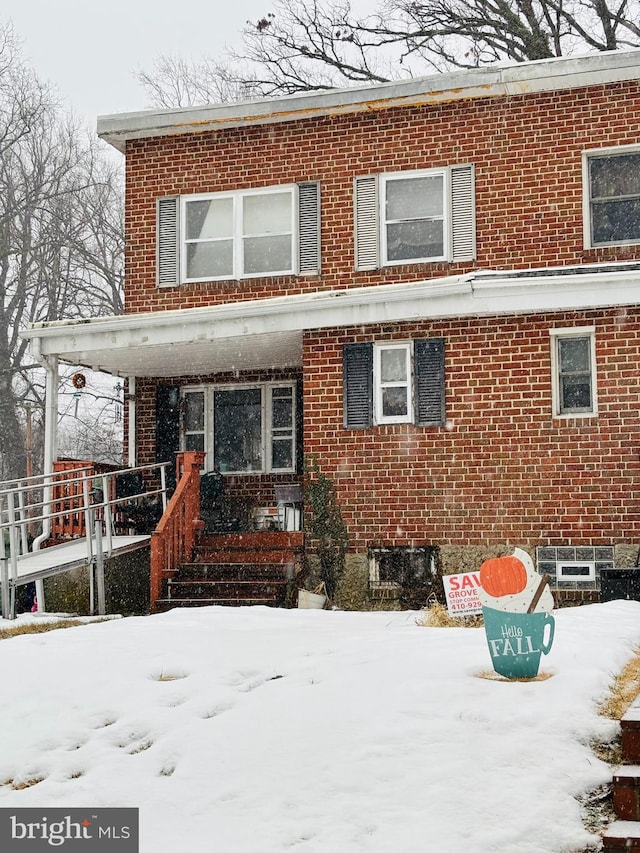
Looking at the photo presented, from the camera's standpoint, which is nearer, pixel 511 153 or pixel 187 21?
pixel 511 153

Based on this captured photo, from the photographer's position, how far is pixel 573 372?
1237 centimetres

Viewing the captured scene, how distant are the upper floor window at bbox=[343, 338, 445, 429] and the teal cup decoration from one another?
21.5 feet

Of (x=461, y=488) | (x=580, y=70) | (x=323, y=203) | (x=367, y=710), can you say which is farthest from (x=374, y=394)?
(x=367, y=710)

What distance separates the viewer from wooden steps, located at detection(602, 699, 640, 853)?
14.0 feet

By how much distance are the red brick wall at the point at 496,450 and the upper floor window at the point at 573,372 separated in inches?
4.1

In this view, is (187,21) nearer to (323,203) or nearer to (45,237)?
(45,237)

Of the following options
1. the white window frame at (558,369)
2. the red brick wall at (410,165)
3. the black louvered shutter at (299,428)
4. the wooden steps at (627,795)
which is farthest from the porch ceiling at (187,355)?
the wooden steps at (627,795)

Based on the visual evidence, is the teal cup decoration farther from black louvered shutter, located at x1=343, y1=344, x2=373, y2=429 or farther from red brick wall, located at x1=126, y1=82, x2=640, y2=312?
red brick wall, located at x1=126, y1=82, x2=640, y2=312

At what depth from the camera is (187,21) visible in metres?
158

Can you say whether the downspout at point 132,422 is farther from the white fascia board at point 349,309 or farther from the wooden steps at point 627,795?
the wooden steps at point 627,795

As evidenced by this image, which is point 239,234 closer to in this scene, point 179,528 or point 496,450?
point 179,528

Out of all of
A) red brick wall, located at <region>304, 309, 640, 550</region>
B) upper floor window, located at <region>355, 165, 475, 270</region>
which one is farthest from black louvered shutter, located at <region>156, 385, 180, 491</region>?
upper floor window, located at <region>355, 165, 475, 270</region>

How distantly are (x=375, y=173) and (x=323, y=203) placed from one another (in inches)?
34.3

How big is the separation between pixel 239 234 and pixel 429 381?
4.34 m
